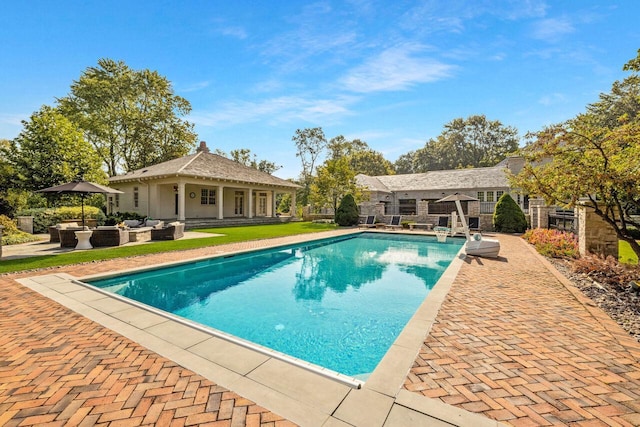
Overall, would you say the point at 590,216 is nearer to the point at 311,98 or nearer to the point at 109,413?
the point at 109,413

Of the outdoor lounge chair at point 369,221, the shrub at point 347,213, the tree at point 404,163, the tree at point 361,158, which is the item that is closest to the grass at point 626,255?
the outdoor lounge chair at point 369,221

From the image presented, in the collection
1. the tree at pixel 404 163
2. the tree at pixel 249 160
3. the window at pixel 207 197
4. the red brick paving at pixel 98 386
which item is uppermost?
the tree at pixel 404 163

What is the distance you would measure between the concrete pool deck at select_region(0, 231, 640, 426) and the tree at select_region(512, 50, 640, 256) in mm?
2697

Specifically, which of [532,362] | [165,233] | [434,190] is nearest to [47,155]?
[165,233]

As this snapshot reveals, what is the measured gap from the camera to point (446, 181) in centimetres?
2814

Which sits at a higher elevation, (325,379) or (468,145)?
(468,145)

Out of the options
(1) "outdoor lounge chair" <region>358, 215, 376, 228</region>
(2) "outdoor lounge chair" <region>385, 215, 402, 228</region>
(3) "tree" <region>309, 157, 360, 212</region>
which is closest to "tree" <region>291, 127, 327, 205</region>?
(3) "tree" <region>309, 157, 360, 212</region>

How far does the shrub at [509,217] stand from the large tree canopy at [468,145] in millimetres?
33893

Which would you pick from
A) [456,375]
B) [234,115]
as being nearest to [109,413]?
[456,375]

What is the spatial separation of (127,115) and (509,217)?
36.1m

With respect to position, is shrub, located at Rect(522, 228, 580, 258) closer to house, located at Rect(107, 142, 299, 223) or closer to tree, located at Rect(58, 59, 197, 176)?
house, located at Rect(107, 142, 299, 223)

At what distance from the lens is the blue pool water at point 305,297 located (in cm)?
463

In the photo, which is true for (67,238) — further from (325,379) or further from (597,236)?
(597,236)

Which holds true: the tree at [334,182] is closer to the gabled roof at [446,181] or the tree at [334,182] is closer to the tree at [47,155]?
the gabled roof at [446,181]
